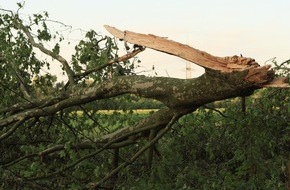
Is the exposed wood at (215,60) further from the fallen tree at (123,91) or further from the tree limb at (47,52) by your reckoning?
the tree limb at (47,52)

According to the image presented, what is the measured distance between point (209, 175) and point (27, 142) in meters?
2.37

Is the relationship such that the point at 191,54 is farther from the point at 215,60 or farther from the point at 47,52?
the point at 47,52

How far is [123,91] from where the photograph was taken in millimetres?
5102

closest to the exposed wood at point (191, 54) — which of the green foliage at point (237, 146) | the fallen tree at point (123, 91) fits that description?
the fallen tree at point (123, 91)

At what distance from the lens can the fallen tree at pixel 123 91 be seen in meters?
4.33

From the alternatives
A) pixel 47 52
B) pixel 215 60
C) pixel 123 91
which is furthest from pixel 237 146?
pixel 47 52

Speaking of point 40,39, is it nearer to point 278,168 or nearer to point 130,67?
point 130,67

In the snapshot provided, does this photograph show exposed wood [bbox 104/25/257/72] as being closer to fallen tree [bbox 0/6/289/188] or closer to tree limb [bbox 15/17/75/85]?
fallen tree [bbox 0/6/289/188]

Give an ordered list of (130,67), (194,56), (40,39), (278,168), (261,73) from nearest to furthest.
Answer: (261,73) → (194,56) → (278,168) → (130,67) → (40,39)

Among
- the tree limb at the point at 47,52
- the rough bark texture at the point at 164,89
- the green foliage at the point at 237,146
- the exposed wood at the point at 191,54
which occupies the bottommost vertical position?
the green foliage at the point at 237,146

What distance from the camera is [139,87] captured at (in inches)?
195

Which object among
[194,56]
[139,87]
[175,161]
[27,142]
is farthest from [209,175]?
[27,142]

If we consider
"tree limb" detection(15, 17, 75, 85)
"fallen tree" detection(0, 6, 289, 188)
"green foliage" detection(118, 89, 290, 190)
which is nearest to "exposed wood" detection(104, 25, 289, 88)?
"fallen tree" detection(0, 6, 289, 188)

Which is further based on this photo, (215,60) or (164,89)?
(164,89)
